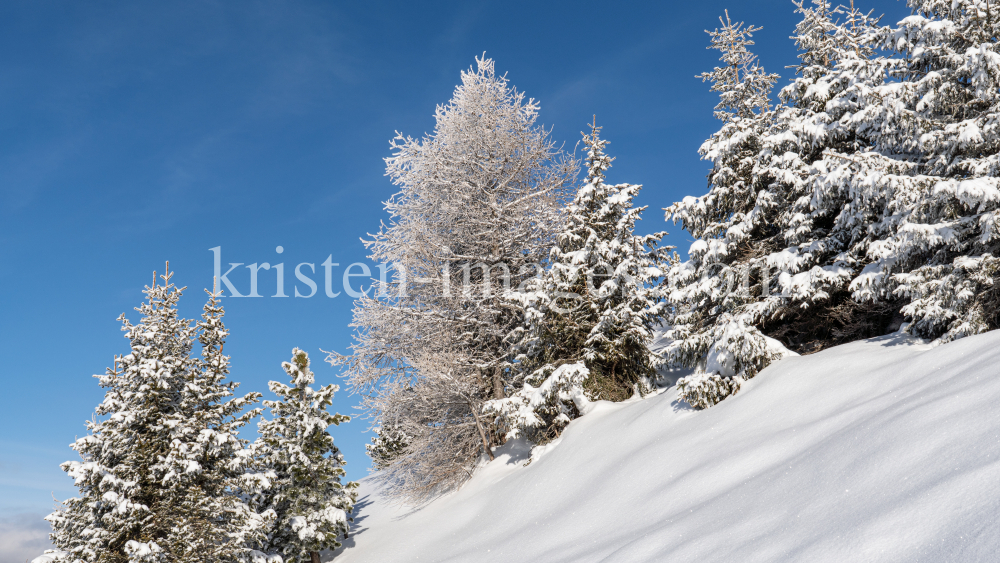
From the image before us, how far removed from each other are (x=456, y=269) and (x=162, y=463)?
30.0 feet

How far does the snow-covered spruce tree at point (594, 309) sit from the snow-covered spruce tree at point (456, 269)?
1.87m

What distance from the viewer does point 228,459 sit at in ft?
50.5

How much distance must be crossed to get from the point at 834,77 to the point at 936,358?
7476 mm

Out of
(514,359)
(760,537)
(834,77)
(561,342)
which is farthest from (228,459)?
(834,77)

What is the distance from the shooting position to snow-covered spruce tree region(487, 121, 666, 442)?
569 inches

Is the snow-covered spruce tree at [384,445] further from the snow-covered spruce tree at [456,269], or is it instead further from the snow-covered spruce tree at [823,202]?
the snow-covered spruce tree at [823,202]

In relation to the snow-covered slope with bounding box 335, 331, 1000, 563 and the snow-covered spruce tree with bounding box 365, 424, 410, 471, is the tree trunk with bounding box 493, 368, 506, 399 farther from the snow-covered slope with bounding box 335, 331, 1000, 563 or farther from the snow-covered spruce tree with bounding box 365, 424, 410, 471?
the snow-covered spruce tree with bounding box 365, 424, 410, 471

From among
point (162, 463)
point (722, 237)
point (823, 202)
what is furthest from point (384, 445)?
point (823, 202)

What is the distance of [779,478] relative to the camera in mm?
6875

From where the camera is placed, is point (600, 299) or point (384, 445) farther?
point (384, 445)

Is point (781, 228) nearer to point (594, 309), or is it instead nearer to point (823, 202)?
point (823, 202)

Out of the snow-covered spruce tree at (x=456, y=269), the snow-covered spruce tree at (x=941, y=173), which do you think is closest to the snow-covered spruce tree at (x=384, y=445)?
the snow-covered spruce tree at (x=456, y=269)

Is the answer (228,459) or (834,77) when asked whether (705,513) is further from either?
(228,459)

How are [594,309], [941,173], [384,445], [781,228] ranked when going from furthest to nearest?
[384,445], [594,309], [781,228], [941,173]
